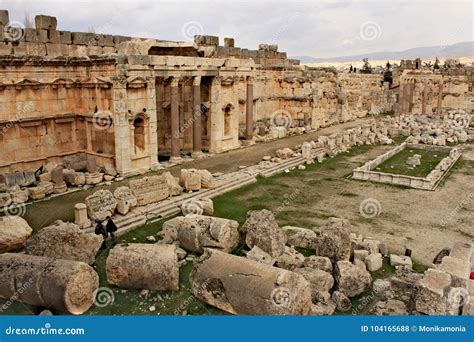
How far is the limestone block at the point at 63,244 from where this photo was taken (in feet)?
34.0

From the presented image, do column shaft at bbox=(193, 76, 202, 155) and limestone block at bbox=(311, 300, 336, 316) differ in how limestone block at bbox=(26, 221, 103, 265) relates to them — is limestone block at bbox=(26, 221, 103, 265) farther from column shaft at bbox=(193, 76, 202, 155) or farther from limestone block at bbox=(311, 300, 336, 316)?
column shaft at bbox=(193, 76, 202, 155)

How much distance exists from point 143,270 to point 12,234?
13.1ft

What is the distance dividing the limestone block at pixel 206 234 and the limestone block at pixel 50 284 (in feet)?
9.55

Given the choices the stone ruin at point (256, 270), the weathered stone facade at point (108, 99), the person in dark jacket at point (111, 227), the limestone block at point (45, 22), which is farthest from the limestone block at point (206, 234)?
the limestone block at point (45, 22)

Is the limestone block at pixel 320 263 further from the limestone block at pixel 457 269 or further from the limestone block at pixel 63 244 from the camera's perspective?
the limestone block at pixel 63 244

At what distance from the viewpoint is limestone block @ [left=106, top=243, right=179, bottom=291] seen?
9.52 m

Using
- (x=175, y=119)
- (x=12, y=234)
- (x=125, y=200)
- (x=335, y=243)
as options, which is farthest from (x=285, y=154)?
(x=12, y=234)

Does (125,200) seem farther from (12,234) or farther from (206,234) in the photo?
(206,234)

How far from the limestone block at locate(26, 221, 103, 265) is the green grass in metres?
15.0

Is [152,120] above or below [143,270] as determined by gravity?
above

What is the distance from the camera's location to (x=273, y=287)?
8.12 m

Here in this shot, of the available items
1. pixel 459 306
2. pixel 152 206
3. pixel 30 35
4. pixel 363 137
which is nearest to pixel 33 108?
pixel 30 35

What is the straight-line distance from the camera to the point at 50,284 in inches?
335

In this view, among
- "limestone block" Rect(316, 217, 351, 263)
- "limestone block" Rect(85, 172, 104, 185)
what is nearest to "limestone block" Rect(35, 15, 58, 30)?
"limestone block" Rect(85, 172, 104, 185)
